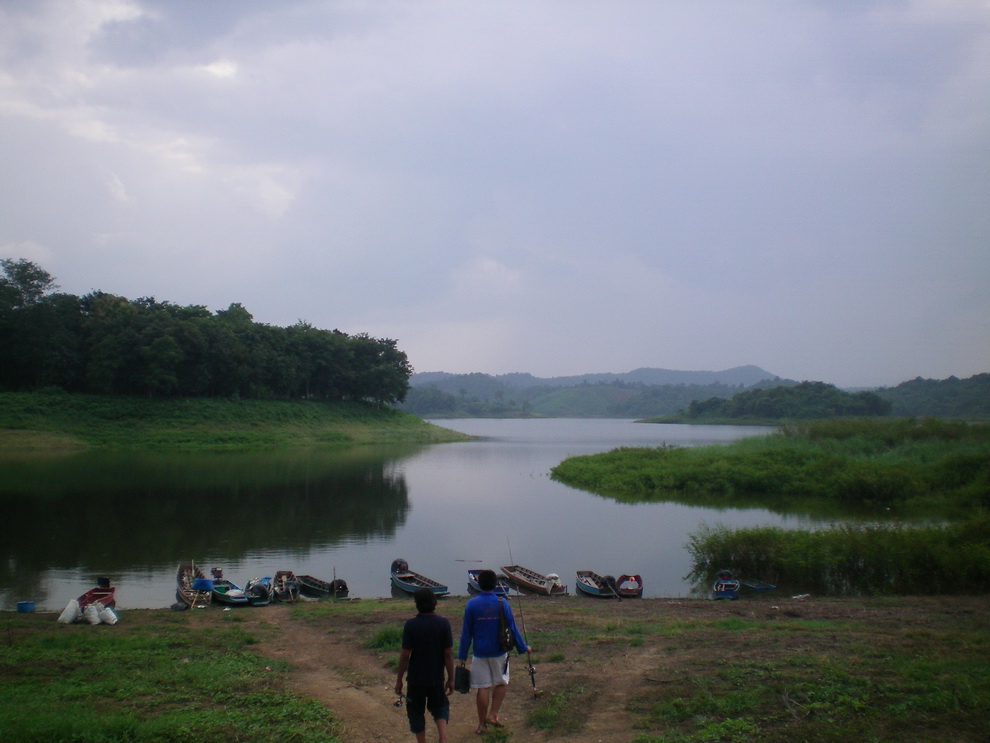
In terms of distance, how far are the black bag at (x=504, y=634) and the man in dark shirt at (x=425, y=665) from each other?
0.73 m

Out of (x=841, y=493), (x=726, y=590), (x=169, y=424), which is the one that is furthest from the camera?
(x=169, y=424)

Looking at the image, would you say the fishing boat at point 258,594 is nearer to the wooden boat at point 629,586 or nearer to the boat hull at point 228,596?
the boat hull at point 228,596

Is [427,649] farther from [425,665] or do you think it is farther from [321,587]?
[321,587]

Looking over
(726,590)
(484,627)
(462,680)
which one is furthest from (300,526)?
(462,680)

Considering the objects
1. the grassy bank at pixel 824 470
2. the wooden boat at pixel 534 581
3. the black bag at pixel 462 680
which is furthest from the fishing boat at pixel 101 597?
the grassy bank at pixel 824 470

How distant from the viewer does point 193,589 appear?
16391mm

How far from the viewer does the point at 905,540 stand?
17.6 m

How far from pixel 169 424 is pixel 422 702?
190 feet

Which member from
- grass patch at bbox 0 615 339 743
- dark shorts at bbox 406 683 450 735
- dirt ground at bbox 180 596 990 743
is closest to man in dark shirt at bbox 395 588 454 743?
dark shorts at bbox 406 683 450 735

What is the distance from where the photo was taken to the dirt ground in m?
7.30

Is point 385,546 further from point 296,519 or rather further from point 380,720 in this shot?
point 380,720

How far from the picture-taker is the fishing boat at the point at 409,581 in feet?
56.4

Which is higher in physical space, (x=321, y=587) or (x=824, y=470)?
(x=824, y=470)

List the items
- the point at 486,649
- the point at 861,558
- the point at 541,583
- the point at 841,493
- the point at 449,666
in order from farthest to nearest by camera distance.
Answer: the point at 841,493 → the point at 541,583 → the point at 861,558 → the point at 486,649 → the point at 449,666
